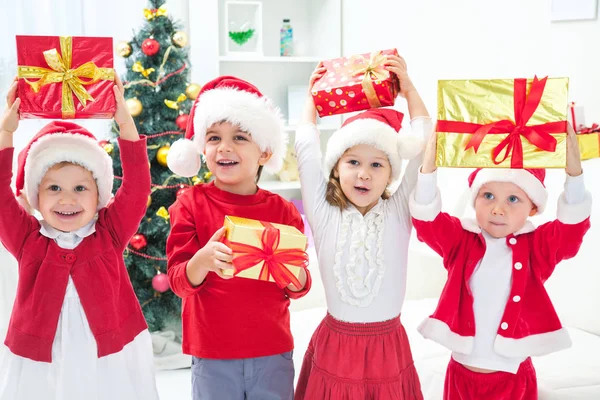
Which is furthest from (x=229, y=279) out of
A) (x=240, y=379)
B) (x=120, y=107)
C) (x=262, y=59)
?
(x=262, y=59)

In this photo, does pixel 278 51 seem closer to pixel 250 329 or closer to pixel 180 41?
pixel 180 41

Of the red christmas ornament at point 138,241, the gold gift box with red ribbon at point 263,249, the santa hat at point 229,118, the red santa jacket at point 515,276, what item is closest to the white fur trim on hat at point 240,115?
the santa hat at point 229,118

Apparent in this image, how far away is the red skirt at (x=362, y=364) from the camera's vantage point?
179 cm

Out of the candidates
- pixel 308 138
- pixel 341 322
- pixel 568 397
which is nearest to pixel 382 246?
pixel 341 322

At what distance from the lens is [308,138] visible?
196 centimetres

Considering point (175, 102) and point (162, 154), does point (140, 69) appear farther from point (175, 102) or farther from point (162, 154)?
point (162, 154)

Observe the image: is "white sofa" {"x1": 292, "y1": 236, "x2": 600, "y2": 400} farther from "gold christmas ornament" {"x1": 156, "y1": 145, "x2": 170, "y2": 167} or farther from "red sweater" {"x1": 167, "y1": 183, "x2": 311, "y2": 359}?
"gold christmas ornament" {"x1": 156, "y1": 145, "x2": 170, "y2": 167}

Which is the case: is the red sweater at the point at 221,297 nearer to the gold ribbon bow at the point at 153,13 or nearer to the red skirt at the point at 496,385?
the red skirt at the point at 496,385

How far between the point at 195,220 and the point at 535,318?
3.30ft

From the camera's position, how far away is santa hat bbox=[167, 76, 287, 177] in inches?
72.1

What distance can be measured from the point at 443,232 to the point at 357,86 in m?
0.50

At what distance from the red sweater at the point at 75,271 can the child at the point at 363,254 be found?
54cm

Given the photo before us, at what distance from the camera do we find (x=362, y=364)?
70.6 inches

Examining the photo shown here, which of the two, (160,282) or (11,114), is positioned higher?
(11,114)
